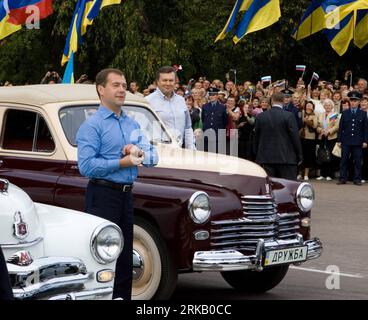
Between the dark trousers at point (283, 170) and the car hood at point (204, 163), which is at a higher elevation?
the car hood at point (204, 163)

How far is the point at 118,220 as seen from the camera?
7535 millimetres

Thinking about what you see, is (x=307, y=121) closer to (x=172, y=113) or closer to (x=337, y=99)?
(x=337, y=99)

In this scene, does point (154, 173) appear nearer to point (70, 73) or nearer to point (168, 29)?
point (70, 73)

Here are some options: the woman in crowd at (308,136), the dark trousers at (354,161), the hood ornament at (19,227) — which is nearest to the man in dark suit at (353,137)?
the dark trousers at (354,161)

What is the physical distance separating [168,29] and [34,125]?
83.5 ft

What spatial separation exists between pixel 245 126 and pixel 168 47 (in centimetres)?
1027

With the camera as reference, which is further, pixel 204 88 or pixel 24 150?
pixel 204 88

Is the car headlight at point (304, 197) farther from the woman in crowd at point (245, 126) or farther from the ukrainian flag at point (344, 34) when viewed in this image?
the ukrainian flag at point (344, 34)

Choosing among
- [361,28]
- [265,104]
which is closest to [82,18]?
[265,104]

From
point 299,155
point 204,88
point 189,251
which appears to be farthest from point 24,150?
point 204,88

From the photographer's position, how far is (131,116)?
9883mm

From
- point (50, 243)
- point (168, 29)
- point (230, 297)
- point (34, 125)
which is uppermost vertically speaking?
point (168, 29)

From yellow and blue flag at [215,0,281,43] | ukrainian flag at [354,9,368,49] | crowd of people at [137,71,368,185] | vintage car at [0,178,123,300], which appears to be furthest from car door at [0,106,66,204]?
ukrainian flag at [354,9,368,49]

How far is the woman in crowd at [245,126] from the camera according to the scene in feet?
69.9
